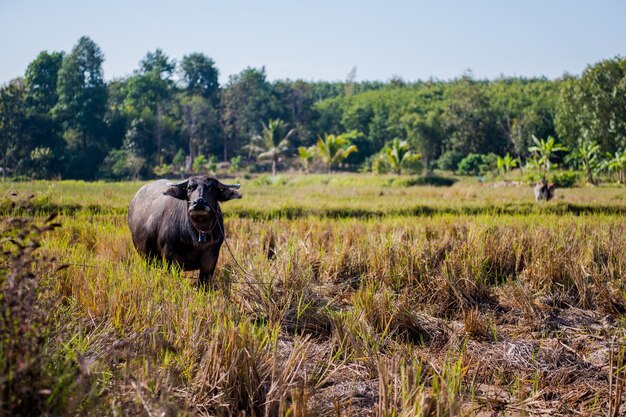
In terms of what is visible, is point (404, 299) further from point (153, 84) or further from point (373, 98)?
point (373, 98)

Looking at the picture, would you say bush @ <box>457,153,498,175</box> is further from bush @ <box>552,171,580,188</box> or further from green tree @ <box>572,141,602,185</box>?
bush @ <box>552,171,580,188</box>

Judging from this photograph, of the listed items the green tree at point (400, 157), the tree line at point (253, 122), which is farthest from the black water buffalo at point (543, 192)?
the green tree at point (400, 157)

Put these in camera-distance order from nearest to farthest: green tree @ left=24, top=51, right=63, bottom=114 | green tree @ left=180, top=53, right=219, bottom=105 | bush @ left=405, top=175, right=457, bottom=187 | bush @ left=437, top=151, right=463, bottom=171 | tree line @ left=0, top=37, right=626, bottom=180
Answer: bush @ left=405, top=175, right=457, bottom=187 → tree line @ left=0, top=37, right=626, bottom=180 → bush @ left=437, top=151, right=463, bottom=171 → green tree @ left=24, top=51, right=63, bottom=114 → green tree @ left=180, top=53, right=219, bottom=105

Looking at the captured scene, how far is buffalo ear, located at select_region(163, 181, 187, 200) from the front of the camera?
13.4 feet

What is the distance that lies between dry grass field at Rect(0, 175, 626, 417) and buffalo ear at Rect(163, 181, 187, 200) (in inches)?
23.6

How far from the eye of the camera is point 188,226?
164 inches

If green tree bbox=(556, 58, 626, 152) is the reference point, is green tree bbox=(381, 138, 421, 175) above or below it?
below

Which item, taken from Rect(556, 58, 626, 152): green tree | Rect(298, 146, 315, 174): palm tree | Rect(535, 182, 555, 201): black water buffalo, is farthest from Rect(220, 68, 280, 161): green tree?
Rect(535, 182, 555, 201): black water buffalo

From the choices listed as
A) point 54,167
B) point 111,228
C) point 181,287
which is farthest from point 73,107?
point 181,287

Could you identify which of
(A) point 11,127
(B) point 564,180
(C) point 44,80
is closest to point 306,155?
(B) point 564,180

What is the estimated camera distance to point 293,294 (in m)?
4.01

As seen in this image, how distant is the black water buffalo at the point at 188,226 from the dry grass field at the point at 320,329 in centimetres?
17

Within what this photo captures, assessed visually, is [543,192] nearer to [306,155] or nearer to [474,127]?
[306,155]

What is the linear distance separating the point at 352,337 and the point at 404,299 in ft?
2.94
